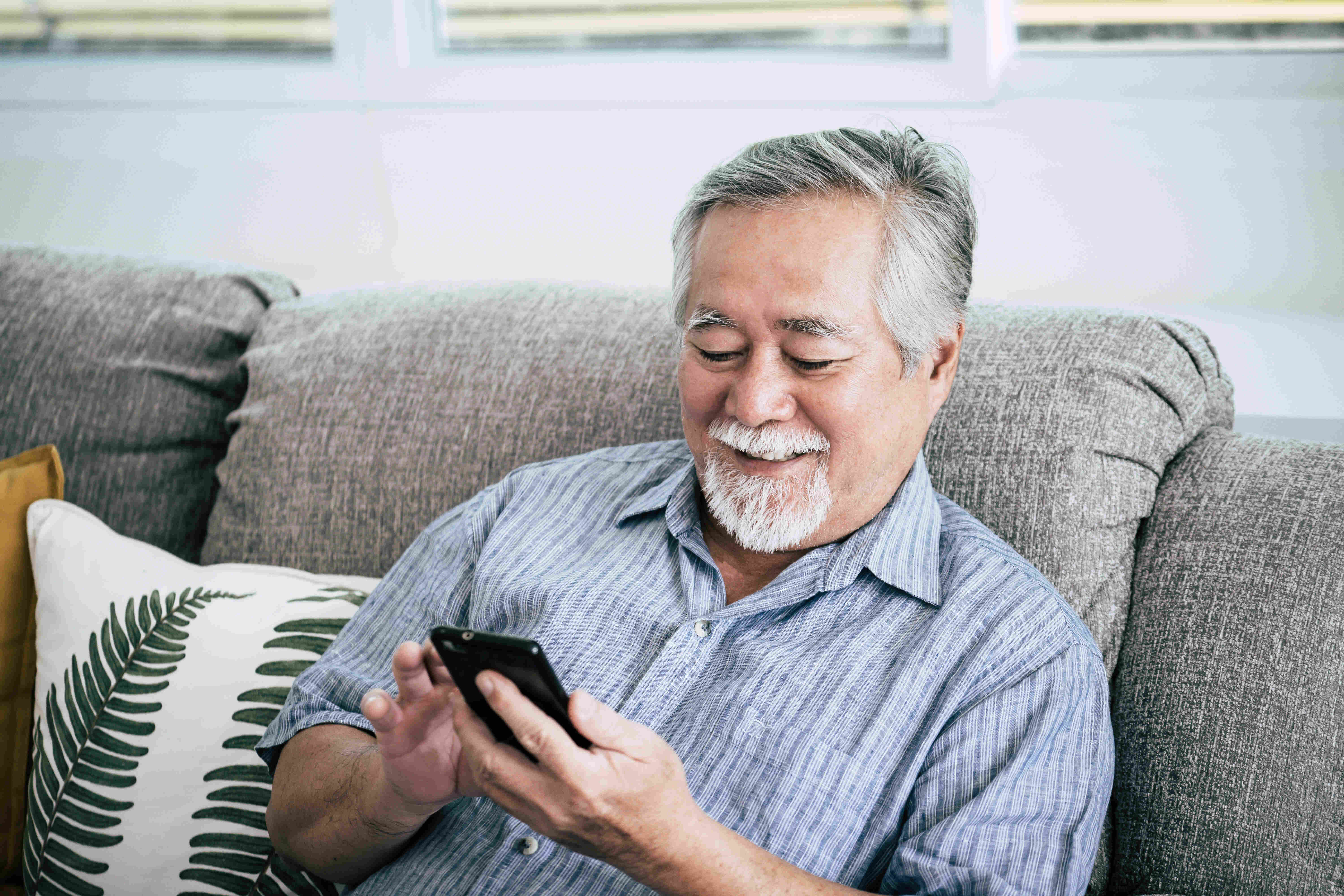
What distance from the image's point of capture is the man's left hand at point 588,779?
78 cm

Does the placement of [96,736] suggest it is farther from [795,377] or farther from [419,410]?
[795,377]

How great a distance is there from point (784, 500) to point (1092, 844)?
1.36ft

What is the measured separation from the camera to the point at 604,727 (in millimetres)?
793

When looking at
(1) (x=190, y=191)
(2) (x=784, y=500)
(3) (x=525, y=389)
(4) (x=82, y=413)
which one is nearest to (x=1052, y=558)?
(2) (x=784, y=500)

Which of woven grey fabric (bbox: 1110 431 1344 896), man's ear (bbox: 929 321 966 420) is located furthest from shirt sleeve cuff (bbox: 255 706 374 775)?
woven grey fabric (bbox: 1110 431 1344 896)

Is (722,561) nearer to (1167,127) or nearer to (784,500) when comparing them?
(784,500)

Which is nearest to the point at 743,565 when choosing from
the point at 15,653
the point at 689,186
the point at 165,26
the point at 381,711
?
the point at 381,711

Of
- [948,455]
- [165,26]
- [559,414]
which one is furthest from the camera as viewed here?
[165,26]

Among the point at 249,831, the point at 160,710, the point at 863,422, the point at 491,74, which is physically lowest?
the point at 249,831

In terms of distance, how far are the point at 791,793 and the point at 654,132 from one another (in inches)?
62.0

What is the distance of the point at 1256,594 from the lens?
1.11 meters

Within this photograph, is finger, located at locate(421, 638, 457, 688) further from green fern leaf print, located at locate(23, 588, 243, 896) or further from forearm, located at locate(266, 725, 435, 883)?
green fern leaf print, located at locate(23, 588, 243, 896)

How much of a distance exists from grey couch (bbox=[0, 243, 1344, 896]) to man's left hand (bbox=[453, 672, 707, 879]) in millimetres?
534

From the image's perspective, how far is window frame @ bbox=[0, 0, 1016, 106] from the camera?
210 centimetres
